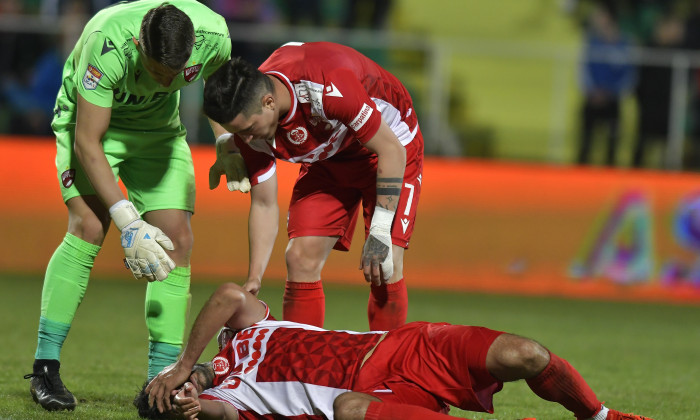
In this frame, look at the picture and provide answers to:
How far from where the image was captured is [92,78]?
4344 mm

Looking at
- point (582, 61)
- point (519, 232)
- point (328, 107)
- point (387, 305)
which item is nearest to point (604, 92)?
point (582, 61)

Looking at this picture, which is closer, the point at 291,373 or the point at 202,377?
the point at 291,373

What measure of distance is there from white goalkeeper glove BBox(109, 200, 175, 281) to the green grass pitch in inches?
26.0

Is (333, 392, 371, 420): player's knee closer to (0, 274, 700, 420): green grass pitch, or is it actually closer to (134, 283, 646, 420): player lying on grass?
(134, 283, 646, 420): player lying on grass

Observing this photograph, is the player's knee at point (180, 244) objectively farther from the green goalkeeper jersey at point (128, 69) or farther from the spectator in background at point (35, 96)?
the spectator in background at point (35, 96)

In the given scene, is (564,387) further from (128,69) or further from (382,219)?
(128,69)

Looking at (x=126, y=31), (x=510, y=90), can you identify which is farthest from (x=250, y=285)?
(x=510, y=90)

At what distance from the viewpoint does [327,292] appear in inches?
386

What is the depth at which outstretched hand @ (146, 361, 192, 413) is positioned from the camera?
12.8 feet

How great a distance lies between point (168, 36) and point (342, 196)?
54.7 inches

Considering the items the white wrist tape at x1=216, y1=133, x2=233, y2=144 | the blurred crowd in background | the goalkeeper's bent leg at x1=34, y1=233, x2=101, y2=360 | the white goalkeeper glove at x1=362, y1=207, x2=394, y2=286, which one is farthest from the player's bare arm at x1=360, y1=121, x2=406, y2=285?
the blurred crowd in background

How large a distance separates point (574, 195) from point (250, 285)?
6690 mm

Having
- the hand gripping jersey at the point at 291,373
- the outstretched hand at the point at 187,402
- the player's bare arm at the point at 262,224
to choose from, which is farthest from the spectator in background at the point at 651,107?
the outstretched hand at the point at 187,402

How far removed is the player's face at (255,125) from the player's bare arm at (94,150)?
0.58m
